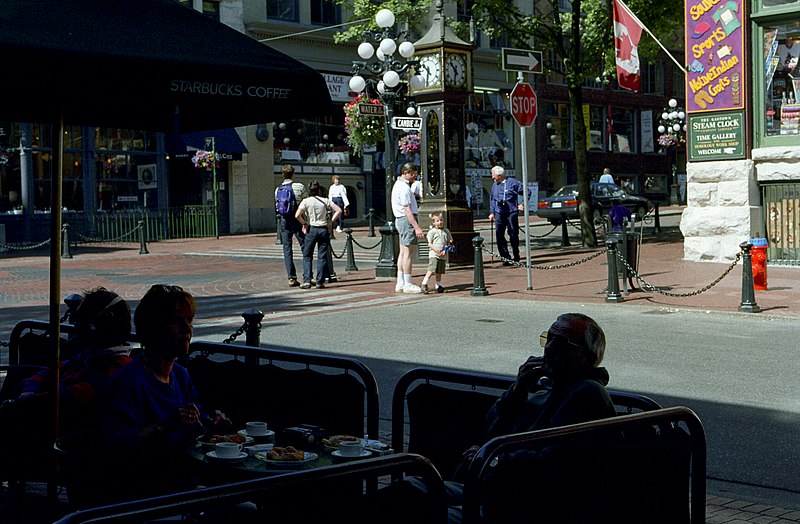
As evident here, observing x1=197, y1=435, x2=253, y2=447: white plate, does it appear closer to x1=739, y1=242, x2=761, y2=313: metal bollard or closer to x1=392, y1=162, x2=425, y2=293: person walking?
x1=739, y1=242, x2=761, y2=313: metal bollard

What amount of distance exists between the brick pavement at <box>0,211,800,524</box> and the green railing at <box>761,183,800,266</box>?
19.1 inches

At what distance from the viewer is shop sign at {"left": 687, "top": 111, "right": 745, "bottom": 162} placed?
19.8m

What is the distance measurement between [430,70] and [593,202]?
1638cm

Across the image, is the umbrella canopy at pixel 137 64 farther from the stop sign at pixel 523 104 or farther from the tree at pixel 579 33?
the tree at pixel 579 33

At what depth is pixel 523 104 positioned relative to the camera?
16.5 metres

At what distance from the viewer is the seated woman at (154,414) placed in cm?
394

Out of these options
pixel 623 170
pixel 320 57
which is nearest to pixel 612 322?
pixel 320 57

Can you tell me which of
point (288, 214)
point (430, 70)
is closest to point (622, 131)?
point (430, 70)

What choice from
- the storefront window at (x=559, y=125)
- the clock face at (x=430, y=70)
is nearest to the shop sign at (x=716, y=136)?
the clock face at (x=430, y=70)

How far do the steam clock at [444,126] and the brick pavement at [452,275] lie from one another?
3.72 feet

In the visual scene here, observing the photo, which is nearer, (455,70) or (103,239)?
(455,70)

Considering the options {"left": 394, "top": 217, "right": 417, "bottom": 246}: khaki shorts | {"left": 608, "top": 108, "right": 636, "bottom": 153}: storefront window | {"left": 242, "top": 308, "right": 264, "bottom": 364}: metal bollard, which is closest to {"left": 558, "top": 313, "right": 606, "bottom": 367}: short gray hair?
{"left": 242, "top": 308, "right": 264, "bottom": 364}: metal bollard

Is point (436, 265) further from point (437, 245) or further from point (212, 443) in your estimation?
point (212, 443)

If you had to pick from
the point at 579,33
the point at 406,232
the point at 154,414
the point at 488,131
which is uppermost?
the point at 579,33
